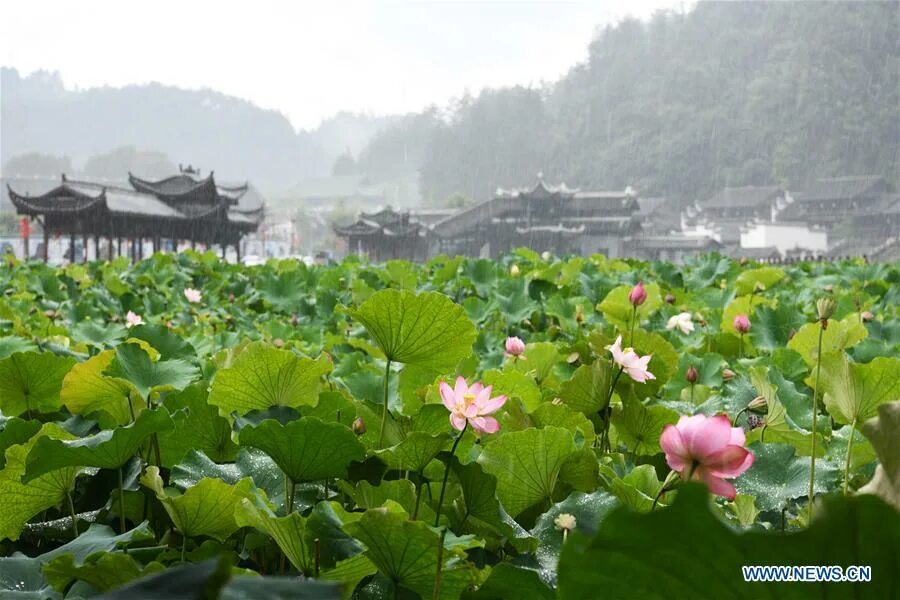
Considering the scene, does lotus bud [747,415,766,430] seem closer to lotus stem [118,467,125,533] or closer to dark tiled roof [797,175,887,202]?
lotus stem [118,467,125,533]

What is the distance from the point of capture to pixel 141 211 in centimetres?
1669

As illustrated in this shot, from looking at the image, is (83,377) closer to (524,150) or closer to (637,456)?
(637,456)

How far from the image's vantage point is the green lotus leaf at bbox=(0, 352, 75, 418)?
27.3 inches

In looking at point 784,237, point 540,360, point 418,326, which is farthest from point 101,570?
point 784,237

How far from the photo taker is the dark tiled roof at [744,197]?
30.0 metres

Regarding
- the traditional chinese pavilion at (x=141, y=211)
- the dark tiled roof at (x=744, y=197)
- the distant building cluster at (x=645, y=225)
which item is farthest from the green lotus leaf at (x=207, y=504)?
the dark tiled roof at (x=744, y=197)

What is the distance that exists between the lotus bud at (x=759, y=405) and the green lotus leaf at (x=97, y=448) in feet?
1.47

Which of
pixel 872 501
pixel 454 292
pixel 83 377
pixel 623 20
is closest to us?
pixel 872 501

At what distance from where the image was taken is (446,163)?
163 feet

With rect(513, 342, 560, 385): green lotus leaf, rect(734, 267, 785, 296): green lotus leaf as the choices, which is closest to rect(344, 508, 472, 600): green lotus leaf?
rect(513, 342, 560, 385): green lotus leaf

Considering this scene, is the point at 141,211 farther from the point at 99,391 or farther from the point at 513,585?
the point at 513,585

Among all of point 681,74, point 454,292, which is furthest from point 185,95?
point 454,292

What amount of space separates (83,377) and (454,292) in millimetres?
2036

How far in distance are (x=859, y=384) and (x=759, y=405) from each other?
0.28 feet
